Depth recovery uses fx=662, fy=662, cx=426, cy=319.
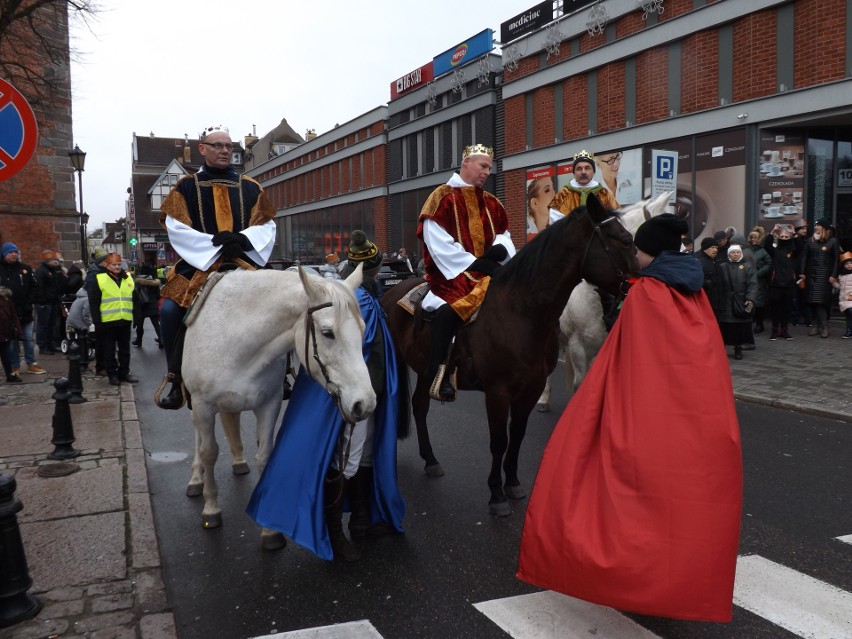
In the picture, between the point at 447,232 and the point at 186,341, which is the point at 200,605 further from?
the point at 447,232

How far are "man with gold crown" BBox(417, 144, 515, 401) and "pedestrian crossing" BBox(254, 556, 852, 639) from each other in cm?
187

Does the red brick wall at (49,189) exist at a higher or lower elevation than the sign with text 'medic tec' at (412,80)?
lower

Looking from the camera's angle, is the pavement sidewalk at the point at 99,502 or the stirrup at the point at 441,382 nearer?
the pavement sidewalk at the point at 99,502

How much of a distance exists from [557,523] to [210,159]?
11.8 ft

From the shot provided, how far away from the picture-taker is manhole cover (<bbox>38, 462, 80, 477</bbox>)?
5535mm

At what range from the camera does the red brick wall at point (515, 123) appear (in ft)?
80.5

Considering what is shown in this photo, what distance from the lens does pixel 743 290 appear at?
11359 millimetres

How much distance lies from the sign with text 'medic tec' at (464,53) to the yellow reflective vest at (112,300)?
20.3 metres

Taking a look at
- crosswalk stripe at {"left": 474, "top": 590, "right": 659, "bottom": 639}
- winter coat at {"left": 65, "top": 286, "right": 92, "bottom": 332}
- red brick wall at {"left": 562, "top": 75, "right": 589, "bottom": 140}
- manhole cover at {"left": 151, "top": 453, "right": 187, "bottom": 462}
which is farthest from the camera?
red brick wall at {"left": 562, "top": 75, "right": 589, "bottom": 140}

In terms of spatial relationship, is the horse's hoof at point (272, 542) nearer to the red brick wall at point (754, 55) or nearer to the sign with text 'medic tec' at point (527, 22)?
the red brick wall at point (754, 55)

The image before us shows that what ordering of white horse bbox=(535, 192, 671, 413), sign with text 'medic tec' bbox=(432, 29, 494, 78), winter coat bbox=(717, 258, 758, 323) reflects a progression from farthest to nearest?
sign with text 'medic tec' bbox=(432, 29, 494, 78), winter coat bbox=(717, 258, 758, 323), white horse bbox=(535, 192, 671, 413)

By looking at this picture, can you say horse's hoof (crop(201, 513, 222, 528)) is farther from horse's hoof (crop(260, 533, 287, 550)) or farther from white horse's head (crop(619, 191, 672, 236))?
white horse's head (crop(619, 191, 672, 236))

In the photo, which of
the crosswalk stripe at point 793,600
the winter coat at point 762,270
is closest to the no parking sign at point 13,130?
the crosswalk stripe at point 793,600

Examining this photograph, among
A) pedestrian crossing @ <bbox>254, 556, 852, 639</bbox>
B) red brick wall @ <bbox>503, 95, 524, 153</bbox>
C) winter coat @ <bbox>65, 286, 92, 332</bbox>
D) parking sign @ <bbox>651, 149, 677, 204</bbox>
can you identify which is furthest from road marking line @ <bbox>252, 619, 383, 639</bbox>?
red brick wall @ <bbox>503, 95, 524, 153</bbox>
